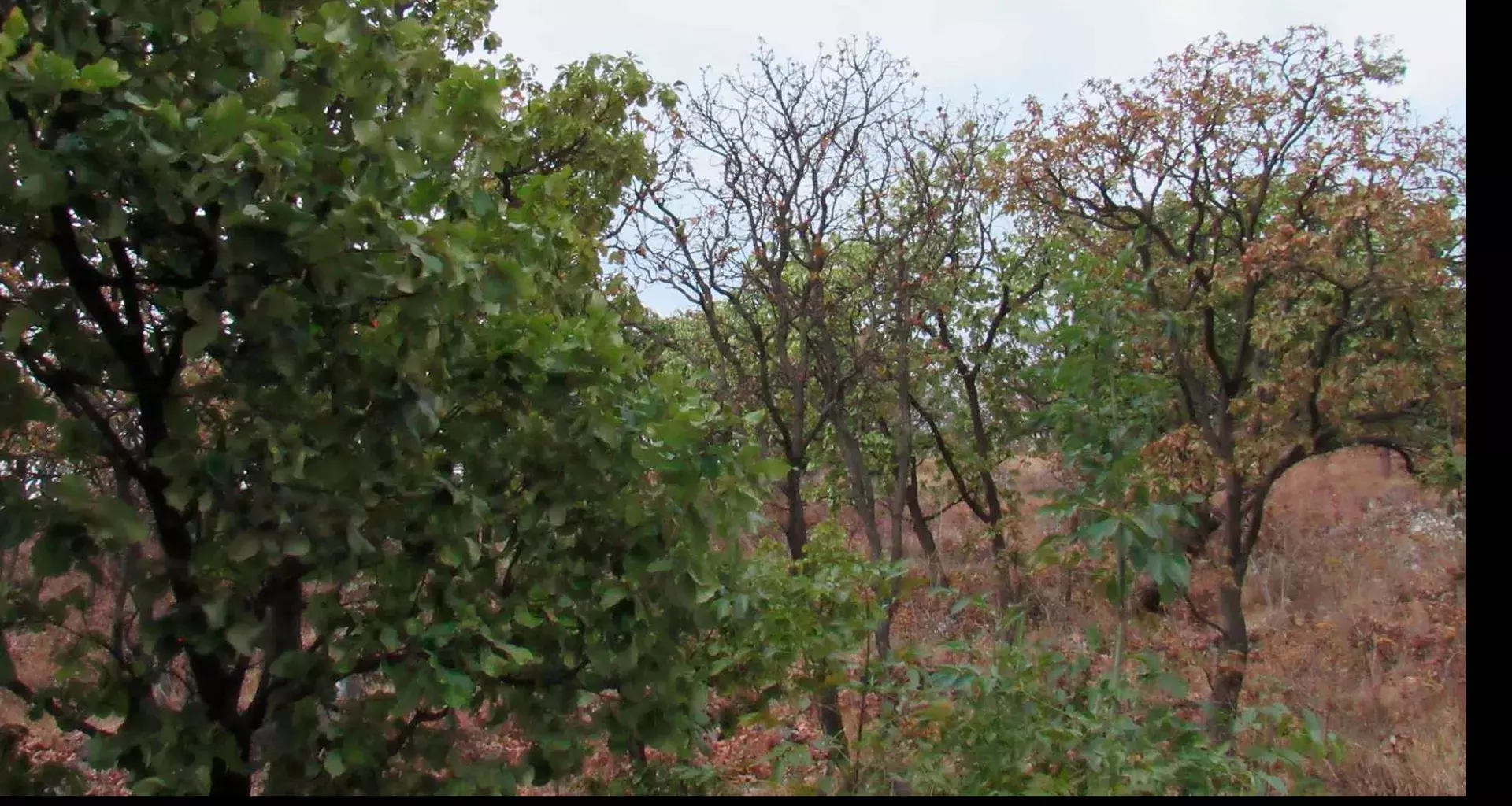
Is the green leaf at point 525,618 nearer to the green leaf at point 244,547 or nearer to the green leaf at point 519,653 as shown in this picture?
the green leaf at point 519,653

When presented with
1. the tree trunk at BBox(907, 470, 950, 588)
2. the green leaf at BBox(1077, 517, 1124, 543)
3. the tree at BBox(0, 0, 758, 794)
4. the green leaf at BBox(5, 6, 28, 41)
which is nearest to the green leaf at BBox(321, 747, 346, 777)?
the tree at BBox(0, 0, 758, 794)

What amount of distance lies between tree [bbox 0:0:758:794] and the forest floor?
774 mm

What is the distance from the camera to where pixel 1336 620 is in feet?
36.6

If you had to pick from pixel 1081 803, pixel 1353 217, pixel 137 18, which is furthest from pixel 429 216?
pixel 1353 217

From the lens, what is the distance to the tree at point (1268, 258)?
6.44m

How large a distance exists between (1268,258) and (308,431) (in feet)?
20.2

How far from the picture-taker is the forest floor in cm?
568

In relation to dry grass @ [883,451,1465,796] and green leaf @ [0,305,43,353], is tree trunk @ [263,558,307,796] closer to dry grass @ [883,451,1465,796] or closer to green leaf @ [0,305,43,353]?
green leaf @ [0,305,43,353]

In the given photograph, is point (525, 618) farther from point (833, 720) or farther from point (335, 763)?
point (833, 720)

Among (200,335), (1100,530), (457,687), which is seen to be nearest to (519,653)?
(457,687)

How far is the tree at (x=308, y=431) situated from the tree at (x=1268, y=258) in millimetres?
3726

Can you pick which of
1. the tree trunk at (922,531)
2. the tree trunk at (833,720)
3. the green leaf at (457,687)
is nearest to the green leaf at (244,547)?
the green leaf at (457,687)

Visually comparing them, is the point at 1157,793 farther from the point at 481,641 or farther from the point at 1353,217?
the point at 1353,217

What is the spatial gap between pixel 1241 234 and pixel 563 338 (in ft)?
22.6
